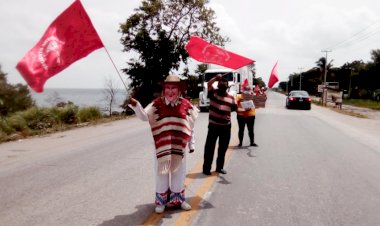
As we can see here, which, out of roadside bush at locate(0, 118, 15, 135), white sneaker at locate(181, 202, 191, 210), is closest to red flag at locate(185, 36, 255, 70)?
white sneaker at locate(181, 202, 191, 210)

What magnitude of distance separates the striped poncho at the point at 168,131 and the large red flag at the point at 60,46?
109cm

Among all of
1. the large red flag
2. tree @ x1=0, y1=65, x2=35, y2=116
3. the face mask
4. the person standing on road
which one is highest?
the large red flag

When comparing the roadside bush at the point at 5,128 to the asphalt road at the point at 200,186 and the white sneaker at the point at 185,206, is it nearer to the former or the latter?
the asphalt road at the point at 200,186

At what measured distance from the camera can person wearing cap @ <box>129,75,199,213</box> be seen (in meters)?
5.02

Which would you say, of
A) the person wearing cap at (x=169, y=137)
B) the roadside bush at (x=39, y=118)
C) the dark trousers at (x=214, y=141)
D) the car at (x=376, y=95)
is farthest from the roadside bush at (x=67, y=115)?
the car at (x=376, y=95)

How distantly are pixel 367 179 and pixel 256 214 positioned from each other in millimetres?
3123

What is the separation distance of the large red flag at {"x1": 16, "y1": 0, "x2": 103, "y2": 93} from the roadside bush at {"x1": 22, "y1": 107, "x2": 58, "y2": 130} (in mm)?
12158

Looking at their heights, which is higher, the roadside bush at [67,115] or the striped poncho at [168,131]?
the striped poncho at [168,131]

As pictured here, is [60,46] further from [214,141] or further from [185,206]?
[214,141]

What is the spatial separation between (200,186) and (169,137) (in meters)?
1.62

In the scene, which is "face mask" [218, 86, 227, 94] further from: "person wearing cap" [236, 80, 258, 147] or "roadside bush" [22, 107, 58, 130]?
"roadside bush" [22, 107, 58, 130]

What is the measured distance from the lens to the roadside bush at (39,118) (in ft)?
52.9

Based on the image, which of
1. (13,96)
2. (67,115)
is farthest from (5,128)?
(13,96)

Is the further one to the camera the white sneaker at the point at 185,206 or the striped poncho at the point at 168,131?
the white sneaker at the point at 185,206
